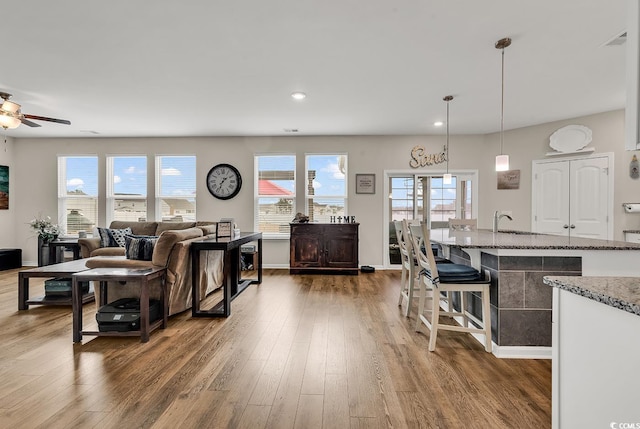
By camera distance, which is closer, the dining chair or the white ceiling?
the white ceiling

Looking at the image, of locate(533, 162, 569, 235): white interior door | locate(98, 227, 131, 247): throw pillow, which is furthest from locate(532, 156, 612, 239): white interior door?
locate(98, 227, 131, 247): throw pillow

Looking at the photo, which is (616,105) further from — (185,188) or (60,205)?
(60,205)

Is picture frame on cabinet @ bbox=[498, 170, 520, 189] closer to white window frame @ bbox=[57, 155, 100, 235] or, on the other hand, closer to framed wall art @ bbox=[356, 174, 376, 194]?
framed wall art @ bbox=[356, 174, 376, 194]

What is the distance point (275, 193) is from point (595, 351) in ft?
18.8

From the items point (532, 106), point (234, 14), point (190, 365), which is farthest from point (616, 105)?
point (190, 365)

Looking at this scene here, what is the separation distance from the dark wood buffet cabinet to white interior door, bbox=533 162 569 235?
10.1 ft

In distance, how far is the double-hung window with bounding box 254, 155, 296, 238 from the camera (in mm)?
6359

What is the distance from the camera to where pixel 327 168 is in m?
6.33

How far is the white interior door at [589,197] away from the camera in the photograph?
4.77 meters

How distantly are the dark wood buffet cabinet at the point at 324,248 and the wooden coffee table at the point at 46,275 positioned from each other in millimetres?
3058

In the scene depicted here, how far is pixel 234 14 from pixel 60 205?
20.9 feet

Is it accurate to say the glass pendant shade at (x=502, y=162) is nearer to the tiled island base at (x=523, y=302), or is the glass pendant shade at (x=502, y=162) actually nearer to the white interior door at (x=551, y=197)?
the tiled island base at (x=523, y=302)

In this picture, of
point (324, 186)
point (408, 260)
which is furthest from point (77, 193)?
point (408, 260)

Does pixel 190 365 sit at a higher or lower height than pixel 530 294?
lower
